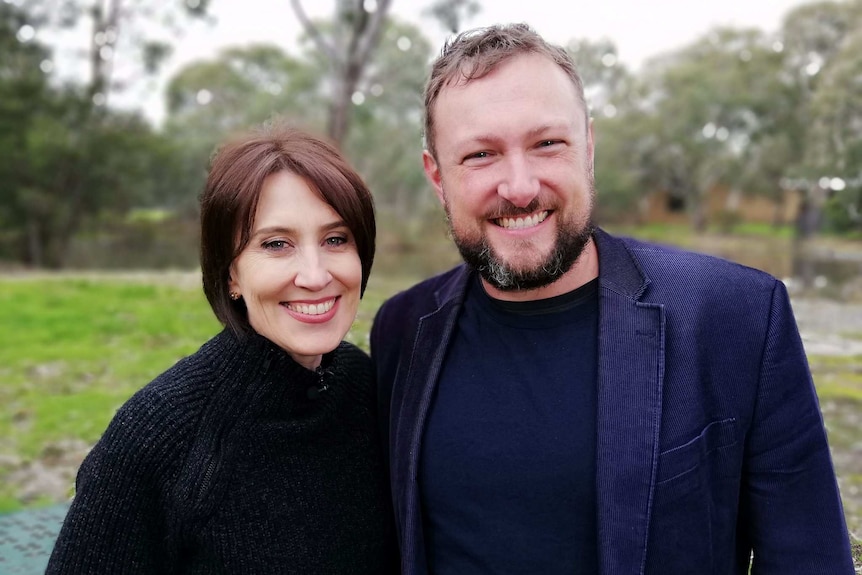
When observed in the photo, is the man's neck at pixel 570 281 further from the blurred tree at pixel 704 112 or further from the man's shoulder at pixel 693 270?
the blurred tree at pixel 704 112

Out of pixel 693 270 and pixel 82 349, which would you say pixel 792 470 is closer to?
pixel 693 270

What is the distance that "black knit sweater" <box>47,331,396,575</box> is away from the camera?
1.67 m

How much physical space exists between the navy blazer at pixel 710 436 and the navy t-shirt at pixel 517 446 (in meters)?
0.08

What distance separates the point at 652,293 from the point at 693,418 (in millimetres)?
309

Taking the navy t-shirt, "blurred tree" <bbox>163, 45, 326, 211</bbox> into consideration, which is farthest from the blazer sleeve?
"blurred tree" <bbox>163, 45, 326, 211</bbox>

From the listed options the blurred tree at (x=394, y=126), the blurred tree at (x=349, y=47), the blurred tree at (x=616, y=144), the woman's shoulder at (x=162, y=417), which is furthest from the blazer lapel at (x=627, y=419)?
the blurred tree at (x=616, y=144)

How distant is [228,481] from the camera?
5.81 ft

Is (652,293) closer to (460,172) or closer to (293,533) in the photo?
(460,172)

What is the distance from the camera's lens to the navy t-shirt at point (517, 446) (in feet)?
5.50

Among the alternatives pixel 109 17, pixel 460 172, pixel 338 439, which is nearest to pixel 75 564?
pixel 338 439

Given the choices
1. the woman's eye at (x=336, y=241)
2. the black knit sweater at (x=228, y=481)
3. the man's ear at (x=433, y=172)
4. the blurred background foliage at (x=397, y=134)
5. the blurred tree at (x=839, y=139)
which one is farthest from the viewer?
the blurred background foliage at (x=397, y=134)

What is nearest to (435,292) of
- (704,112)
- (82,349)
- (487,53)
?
(487,53)

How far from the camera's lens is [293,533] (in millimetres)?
1834

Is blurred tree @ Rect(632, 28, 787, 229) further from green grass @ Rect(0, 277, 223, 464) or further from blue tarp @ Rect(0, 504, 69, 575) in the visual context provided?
blue tarp @ Rect(0, 504, 69, 575)
